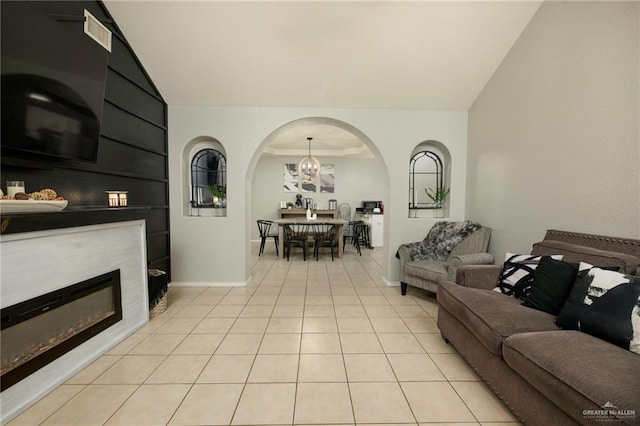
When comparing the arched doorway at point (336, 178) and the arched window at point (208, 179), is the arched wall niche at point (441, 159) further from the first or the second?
the arched doorway at point (336, 178)

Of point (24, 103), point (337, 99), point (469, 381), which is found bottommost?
point (469, 381)

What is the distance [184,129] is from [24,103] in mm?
2077

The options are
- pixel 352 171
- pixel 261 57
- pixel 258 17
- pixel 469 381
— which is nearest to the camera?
pixel 469 381

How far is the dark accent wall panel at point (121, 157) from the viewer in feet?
6.79

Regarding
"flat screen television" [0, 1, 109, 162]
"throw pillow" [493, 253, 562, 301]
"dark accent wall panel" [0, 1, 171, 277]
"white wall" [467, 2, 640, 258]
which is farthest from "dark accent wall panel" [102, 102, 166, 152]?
"white wall" [467, 2, 640, 258]

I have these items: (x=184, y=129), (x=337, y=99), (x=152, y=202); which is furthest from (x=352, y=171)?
(x=152, y=202)

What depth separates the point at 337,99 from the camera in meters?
3.59

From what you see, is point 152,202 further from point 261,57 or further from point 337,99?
point 337,99

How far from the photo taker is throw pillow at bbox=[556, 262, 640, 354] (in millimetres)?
1319

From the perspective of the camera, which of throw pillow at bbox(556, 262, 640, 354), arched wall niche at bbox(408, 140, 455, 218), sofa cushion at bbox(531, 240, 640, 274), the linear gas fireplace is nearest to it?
throw pillow at bbox(556, 262, 640, 354)

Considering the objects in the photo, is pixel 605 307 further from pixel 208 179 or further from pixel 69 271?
pixel 208 179

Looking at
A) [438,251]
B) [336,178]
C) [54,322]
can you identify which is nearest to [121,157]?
[54,322]

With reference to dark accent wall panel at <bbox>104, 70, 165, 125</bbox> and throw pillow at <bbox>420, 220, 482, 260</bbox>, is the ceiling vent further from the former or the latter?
throw pillow at <bbox>420, 220, 482, 260</bbox>

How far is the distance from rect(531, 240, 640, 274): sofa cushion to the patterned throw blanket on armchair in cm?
115
